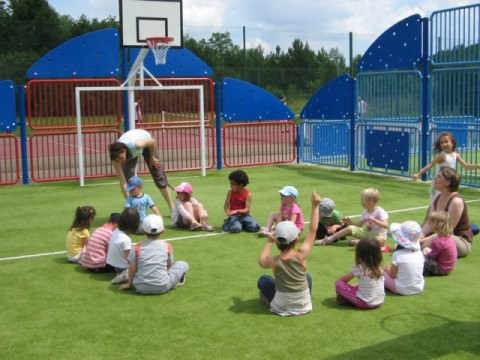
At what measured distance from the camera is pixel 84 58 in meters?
16.8

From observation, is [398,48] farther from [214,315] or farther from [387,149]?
[214,315]

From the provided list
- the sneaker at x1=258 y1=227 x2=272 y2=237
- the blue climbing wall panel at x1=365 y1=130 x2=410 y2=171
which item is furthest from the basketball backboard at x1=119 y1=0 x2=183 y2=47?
the sneaker at x1=258 y1=227 x2=272 y2=237

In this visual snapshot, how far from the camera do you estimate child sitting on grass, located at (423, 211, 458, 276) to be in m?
7.07

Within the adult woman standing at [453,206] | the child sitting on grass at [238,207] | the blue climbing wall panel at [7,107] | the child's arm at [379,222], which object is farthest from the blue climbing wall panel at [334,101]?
the adult woman standing at [453,206]

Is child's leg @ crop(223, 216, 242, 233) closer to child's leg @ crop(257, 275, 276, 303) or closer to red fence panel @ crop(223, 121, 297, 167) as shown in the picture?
child's leg @ crop(257, 275, 276, 303)

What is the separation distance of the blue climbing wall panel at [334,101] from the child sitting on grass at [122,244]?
1080cm

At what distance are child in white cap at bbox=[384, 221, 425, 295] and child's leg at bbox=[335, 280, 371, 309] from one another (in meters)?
0.57

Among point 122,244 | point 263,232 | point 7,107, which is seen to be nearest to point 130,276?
point 122,244

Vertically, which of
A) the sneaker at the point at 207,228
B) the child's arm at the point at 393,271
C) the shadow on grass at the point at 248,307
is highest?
the child's arm at the point at 393,271

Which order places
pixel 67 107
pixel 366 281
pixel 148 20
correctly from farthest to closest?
pixel 67 107
pixel 148 20
pixel 366 281

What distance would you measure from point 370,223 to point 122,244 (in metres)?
3.16

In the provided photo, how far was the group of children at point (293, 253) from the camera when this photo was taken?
5.79m

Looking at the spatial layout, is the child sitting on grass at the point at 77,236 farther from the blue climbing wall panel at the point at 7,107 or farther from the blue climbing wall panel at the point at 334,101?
the blue climbing wall panel at the point at 334,101

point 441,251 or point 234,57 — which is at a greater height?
point 234,57
